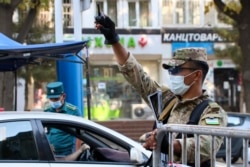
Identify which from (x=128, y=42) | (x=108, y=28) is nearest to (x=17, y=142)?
(x=108, y=28)

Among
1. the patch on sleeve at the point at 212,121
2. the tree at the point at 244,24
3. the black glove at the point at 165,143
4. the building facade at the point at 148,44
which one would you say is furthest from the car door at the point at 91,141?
the building facade at the point at 148,44

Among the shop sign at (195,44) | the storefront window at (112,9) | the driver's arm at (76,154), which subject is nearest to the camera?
the driver's arm at (76,154)

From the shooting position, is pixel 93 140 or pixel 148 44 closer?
pixel 93 140

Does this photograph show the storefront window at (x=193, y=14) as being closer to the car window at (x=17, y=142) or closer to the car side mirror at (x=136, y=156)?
the car side mirror at (x=136, y=156)

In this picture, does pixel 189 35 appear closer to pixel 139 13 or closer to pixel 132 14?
pixel 139 13

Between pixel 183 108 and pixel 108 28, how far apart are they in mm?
754

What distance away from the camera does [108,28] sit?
11.8 feet

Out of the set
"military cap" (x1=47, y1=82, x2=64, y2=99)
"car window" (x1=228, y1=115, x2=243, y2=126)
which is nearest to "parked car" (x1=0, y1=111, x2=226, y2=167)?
"military cap" (x1=47, y1=82, x2=64, y2=99)

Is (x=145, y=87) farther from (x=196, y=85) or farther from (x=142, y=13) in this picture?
(x=142, y=13)

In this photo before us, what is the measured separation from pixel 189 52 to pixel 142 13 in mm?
20990

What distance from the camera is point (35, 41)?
15.5 meters

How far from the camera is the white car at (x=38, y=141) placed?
461 centimetres

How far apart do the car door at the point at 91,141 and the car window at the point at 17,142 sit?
0.55 feet

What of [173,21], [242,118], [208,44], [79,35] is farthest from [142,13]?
[79,35]
